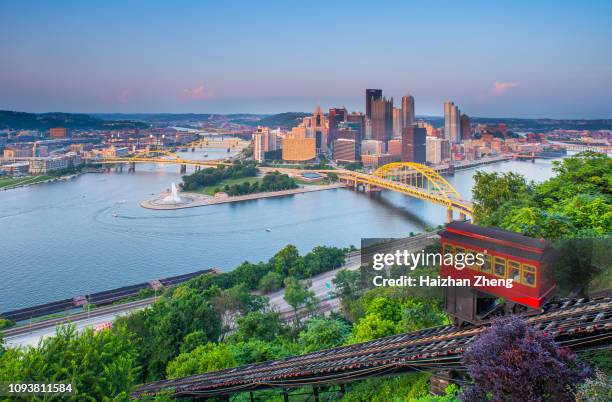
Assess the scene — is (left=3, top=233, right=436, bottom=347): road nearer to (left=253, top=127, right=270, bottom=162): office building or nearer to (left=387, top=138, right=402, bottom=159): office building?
(left=387, top=138, right=402, bottom=159): office building

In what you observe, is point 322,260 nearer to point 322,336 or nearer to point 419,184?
point 322,336

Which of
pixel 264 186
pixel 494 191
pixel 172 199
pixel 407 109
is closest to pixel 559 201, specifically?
pixel 494 191

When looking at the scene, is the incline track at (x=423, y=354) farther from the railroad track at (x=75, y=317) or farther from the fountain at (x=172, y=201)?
the fountain at (x=172, y=201)

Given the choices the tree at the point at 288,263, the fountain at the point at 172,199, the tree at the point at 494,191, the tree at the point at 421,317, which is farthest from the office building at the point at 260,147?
the tree at the point at 421,317

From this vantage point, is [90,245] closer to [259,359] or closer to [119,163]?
[259,359]

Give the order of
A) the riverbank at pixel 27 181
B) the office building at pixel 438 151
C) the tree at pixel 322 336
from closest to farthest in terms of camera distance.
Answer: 1. the tree at pixel 322 336
2. the riverbank at pixel 27 181
3. the office building at pixel 438 151
